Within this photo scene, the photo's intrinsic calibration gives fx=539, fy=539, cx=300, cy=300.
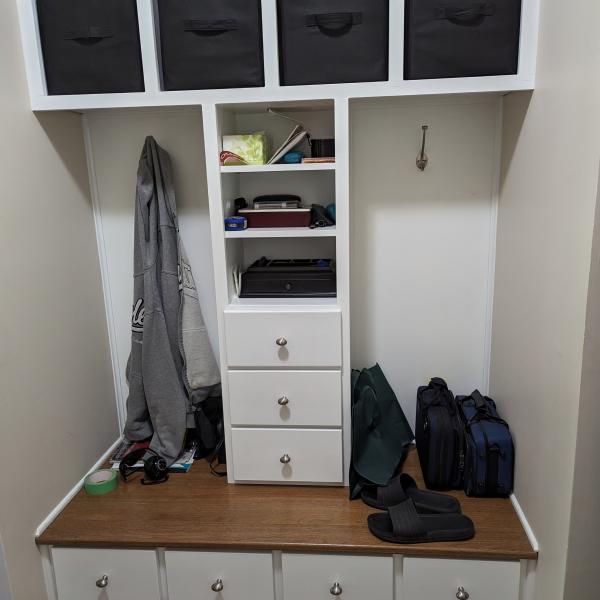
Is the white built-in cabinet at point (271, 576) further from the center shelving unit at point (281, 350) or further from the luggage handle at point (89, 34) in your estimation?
the luggage handle at point (89, 34)

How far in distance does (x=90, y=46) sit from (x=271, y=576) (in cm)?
184

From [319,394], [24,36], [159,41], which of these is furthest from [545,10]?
[24,36]

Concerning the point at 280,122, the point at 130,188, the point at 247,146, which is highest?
the point at 280,122

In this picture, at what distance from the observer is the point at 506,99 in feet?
6.35

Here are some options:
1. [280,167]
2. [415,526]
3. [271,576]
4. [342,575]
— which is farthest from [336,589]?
[280,167]

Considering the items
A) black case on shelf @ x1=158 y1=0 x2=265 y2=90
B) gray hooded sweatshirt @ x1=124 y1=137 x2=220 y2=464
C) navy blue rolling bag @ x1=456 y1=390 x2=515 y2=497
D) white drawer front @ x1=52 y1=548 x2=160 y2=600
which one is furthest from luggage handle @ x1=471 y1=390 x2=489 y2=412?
black case on shelf @ x1=158 y1=0 x2=265 y2=90

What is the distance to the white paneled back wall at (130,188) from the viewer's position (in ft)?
7.04

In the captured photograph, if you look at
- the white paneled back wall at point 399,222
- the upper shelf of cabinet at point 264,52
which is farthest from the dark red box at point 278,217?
the upper shelf of cabinet at point 264,52

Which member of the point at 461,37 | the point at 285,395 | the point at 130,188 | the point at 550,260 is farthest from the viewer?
the point at 130,188

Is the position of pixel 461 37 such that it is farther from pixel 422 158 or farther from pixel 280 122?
pixel 280 122

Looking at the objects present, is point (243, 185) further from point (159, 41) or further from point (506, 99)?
point (506, 99)

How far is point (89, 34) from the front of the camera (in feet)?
5.67

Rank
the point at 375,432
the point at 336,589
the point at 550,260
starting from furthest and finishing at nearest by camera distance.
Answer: the point at 375,432 → the point at 336,589 → the point at 550,260

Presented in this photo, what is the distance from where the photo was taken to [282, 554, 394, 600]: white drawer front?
175 cm
